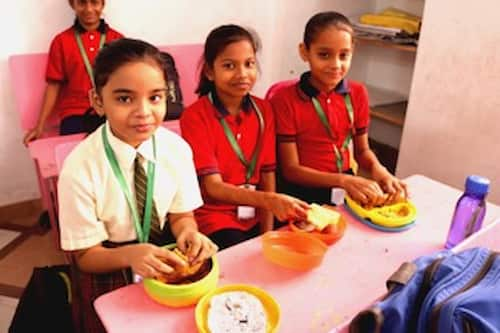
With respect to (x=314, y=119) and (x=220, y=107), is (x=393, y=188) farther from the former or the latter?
(x=220, y=107)

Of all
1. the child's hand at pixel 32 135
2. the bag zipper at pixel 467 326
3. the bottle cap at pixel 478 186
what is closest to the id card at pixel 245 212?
the bottle cap at pixel 478 186

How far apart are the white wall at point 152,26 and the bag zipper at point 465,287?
254 centimetres

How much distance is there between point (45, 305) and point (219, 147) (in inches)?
29.5

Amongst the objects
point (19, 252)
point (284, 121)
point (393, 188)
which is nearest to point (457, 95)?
point (284, 121)

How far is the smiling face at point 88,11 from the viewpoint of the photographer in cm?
247

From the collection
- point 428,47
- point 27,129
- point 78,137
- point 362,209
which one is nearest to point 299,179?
point 362,209

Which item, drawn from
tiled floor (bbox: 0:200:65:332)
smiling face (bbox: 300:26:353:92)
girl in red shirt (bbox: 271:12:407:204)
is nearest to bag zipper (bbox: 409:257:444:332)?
girl in red shirt (bbox: 271:12:407:204)

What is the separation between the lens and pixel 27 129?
8.43 feet

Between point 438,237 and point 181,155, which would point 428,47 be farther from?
point 181,155

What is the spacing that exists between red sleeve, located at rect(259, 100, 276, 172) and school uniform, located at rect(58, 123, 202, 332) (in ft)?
1.43

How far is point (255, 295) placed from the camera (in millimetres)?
989

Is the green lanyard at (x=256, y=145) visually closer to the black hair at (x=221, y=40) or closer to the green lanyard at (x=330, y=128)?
the black hair at (x=221, y=40)

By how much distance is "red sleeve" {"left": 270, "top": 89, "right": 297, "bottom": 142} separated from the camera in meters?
1.84

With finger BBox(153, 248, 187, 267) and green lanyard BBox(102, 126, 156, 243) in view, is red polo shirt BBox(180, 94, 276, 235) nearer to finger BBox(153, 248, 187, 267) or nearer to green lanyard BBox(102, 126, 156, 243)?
green lanyard BBox(102, 126, 156, 243)
